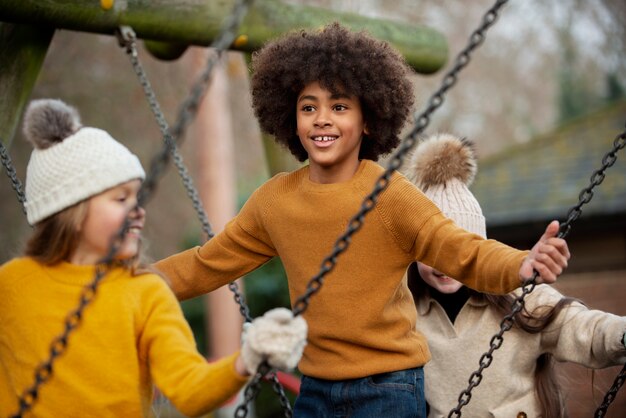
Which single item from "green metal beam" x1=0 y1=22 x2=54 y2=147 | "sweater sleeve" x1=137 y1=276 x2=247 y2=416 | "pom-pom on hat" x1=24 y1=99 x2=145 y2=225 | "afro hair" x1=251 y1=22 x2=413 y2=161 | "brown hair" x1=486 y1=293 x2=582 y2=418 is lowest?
"sweater sleeve" x1=137 y1=276 x2=247 y2=416

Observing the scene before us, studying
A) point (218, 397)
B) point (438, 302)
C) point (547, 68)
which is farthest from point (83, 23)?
point (547, 68)

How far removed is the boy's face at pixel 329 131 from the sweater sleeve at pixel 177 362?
63 centimetres

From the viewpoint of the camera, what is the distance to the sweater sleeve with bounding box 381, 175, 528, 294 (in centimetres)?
229

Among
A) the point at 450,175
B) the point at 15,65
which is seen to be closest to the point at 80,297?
the point at 450,175

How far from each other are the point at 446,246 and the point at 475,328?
2.53ft

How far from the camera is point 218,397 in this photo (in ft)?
6.37

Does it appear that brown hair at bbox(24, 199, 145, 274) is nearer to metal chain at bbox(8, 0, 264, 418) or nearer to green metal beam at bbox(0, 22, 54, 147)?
metal chain at bbox(8, 0, 264, 418)

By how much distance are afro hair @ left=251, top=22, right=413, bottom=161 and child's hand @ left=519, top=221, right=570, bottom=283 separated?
2.21 feet

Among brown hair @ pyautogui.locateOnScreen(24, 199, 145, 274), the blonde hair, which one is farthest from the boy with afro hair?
the blonde hair

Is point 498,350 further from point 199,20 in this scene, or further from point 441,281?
point 199,20

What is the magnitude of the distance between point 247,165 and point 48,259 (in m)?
15.5

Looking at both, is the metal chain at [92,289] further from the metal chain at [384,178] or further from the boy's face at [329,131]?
the boy's face at [329,131]

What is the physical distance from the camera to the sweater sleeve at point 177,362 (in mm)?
1936

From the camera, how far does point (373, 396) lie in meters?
2.53
